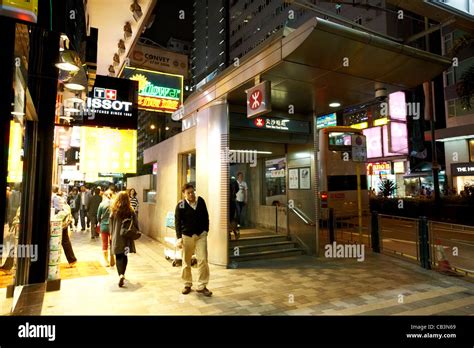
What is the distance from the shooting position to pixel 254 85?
6.50 metres

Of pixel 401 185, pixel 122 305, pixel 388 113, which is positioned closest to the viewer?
pixel 122 305

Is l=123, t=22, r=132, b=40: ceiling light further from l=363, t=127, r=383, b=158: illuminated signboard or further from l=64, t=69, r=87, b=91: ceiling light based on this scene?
l=363, t=127, r=383, b=158: illuminated signboard

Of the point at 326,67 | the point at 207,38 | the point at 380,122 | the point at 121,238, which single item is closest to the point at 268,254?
the point at 121,238

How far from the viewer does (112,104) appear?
383 inches

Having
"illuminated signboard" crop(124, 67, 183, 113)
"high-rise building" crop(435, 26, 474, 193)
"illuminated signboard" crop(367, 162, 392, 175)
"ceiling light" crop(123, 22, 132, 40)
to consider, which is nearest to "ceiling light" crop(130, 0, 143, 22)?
"ceiling light" crop(123, 22, 132, 40)

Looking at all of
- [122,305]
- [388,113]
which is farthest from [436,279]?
[388,113]

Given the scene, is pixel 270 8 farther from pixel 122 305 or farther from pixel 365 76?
pixel 122 305

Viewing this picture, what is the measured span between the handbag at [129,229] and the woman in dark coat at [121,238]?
6 centimetres

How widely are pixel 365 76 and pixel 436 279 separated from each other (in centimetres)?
416

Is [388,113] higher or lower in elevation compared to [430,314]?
higher

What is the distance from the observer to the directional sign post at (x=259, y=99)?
5914 millimetres

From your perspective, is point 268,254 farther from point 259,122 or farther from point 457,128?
point 457,128

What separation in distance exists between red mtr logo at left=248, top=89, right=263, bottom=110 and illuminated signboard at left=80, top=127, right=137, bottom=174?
529 cm

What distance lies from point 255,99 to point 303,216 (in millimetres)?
3753
